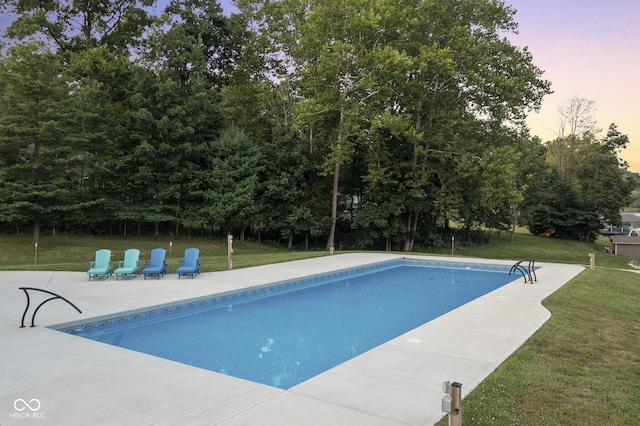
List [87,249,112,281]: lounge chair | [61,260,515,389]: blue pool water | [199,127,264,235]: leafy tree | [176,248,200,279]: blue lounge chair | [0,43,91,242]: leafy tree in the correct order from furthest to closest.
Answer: [199,127,264,235]: leafy tree
[0,43,91,242]: leafy tree
[176,248,200,279]: blue lounge chair
[87,249,112,281]: lounge chair
[61,260,515,389]: blue pool water

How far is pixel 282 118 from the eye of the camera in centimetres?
2669

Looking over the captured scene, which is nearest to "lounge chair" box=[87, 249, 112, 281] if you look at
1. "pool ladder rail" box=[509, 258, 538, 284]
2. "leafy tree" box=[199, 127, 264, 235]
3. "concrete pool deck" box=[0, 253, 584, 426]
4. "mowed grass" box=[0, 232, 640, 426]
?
"mowed grass" box=[0, 232, 640, 426]

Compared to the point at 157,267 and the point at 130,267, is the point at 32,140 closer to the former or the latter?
the point at 130,267

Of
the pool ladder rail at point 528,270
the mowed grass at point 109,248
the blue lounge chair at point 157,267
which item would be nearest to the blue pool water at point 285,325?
the pool ladder rail at point 528,270

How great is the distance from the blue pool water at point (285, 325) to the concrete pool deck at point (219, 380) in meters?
0.59

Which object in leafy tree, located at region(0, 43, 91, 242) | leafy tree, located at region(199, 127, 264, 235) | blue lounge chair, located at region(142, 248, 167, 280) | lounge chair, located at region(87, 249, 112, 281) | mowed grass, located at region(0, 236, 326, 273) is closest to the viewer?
lounge chair, located at region(87, 249, 112, 281)

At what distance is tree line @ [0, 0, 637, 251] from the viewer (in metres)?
20.8

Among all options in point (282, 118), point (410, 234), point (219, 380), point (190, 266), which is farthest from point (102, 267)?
point (410, 234)

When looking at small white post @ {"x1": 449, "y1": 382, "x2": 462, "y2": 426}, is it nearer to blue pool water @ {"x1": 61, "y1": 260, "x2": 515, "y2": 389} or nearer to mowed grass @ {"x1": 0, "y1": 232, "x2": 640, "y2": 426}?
mowed grass @ {"x1": 0, "y1": 232, "x2": 640, "y2": 426}

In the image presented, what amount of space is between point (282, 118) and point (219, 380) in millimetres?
23308

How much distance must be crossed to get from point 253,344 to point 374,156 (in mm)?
18710

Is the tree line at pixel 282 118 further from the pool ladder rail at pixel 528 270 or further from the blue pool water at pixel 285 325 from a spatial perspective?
the blue pool water at pixel 285 325

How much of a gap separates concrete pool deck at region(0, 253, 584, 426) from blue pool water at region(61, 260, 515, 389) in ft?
1.93

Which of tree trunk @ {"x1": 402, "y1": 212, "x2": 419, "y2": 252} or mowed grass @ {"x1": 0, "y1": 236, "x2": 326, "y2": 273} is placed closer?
mowed grass @ {"x1": 0, "y1": 236, "x2": 326, "y2": 273}
